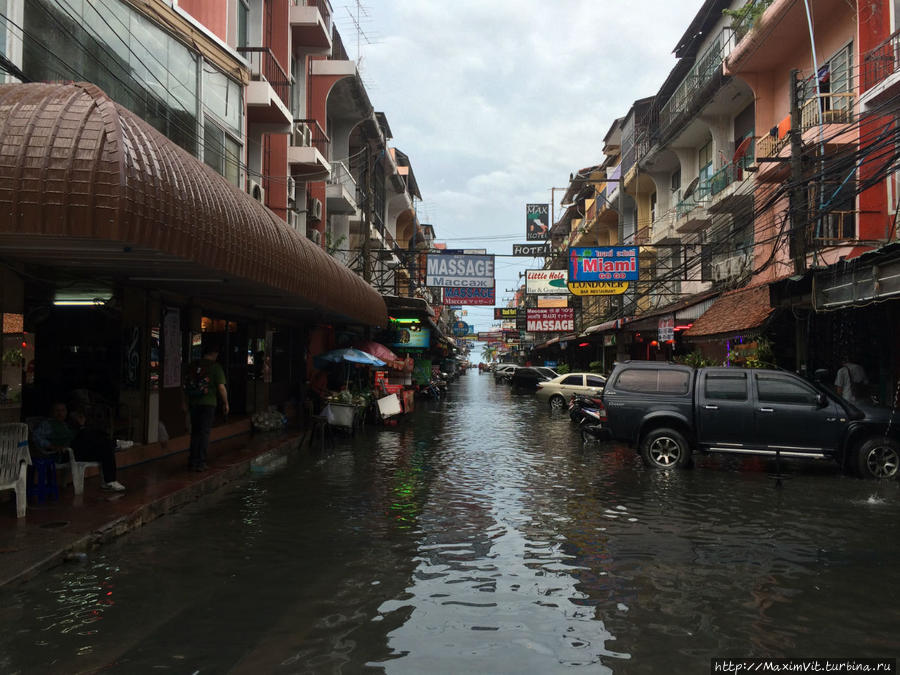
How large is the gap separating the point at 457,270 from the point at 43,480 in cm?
1937

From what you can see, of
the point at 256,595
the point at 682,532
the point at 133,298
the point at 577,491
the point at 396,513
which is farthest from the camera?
the point at 133,298

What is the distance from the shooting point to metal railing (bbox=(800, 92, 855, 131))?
17.7m

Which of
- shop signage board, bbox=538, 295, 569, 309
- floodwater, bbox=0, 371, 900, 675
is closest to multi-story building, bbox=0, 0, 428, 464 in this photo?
floodwater, bbox=0, 371, 900, 675

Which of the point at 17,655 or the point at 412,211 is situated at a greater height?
the point at 412,211

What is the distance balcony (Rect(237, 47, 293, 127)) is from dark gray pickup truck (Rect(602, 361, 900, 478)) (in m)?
11.2

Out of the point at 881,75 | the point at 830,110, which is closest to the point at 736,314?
the point at 830,110

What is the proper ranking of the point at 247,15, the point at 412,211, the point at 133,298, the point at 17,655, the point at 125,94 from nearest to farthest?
the point at 17,655 < the point at 133,298 < the point at 125,94 < the point at 247,15 < the point at 412,211

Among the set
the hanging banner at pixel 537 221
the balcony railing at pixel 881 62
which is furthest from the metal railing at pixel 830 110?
the hanging banner at pixel 537 221

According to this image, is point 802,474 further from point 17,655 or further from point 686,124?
point 686,124

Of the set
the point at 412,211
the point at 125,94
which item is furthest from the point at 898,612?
the point at 412,211

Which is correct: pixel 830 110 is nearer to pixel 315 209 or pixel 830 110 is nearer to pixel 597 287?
pixel 597 287

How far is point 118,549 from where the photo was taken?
6.70 meters

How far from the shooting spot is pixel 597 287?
81.3ft

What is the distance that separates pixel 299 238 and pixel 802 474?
9.71 m
